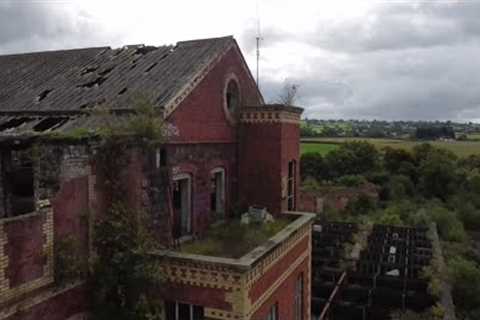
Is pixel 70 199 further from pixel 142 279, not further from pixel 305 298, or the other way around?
pixel 305 298

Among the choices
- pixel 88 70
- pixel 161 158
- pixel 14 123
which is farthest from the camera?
pixel 88 70

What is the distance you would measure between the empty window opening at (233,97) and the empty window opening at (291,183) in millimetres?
2713

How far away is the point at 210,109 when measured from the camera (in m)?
12.8

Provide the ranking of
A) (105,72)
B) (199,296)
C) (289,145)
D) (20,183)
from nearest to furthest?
(199,296) → (20,183) → (105,72) → (289,145)


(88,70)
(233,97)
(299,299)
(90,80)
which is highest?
(88,70)

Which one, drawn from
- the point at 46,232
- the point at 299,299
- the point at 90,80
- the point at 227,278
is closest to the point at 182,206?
the point at 227,278

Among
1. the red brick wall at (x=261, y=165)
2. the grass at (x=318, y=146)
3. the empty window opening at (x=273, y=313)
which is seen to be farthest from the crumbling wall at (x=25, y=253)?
the grass at (x=318, y=146)

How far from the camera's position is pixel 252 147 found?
48.1 ft

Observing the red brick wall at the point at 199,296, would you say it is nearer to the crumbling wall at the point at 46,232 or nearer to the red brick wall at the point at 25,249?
the crumbling wall at the point at 46,232

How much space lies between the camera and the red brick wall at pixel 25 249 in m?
7.48

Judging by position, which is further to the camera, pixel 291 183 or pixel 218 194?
pixel 291 183

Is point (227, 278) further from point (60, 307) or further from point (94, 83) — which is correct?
point (94, 83)

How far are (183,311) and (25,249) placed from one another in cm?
388

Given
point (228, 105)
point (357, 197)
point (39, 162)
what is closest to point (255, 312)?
point (39, 162)
